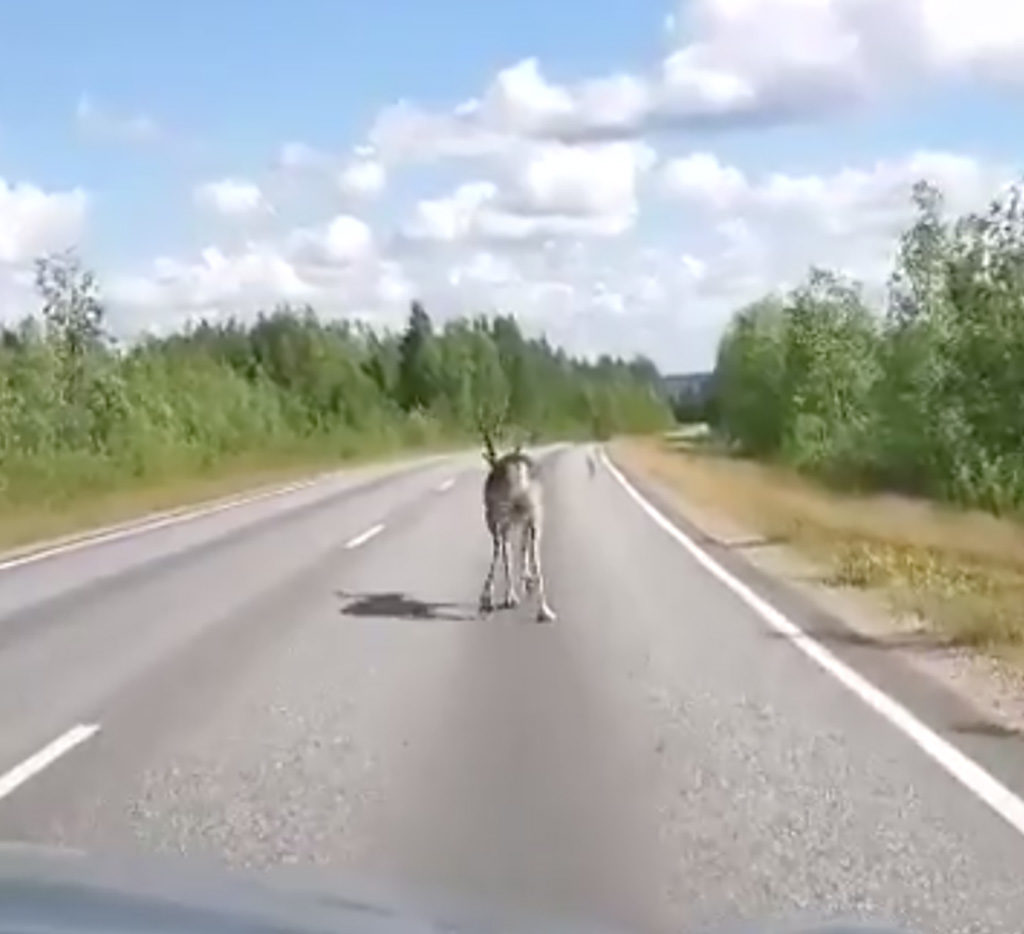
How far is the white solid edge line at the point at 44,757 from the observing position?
10336 mm

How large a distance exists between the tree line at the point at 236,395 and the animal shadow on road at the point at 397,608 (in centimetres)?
173

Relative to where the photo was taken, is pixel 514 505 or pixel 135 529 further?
pixel 135 529

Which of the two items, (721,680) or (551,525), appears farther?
(551,525)

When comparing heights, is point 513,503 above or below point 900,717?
above

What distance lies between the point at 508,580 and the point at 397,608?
1.91 meters

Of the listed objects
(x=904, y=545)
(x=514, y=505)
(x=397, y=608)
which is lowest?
(x=904, y=545)

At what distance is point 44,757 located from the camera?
1111 centimetres

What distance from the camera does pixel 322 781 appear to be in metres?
10.4

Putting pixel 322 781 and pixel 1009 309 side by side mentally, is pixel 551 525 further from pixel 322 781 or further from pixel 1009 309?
pixel 322 781

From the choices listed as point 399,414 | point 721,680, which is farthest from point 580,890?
point 399,414

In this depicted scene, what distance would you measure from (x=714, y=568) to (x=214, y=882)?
767 inches

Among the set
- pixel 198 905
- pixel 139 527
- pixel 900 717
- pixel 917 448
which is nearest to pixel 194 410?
pixel 917 448

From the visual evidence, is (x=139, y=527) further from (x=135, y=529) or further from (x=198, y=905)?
(x=198, y=905)

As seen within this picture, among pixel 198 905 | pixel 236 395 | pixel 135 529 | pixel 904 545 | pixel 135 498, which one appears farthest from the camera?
pixel 236 395
